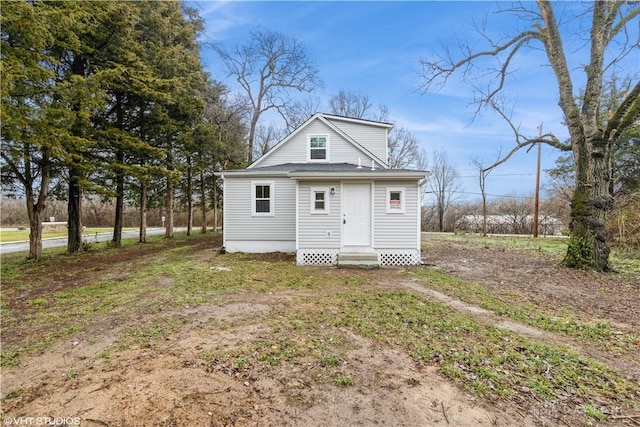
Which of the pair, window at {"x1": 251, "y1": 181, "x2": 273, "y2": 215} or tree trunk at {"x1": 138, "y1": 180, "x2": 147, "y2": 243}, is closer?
window at {"x1": 251, "y1": 181, "x2": 273, "y2": 215}

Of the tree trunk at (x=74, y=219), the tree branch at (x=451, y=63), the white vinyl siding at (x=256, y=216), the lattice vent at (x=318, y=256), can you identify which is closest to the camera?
the lattice vent at (x=318, y=256)

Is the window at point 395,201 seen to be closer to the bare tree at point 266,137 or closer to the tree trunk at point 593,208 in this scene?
the tree trunk at point 593,208

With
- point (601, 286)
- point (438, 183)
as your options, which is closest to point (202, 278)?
point (601, 286)

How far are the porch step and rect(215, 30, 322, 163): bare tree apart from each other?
1529 centimetres

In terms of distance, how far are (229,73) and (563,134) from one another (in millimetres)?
24317

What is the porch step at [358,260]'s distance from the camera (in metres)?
8.50

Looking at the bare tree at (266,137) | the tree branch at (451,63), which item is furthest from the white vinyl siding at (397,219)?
the bare tree at (266,137)

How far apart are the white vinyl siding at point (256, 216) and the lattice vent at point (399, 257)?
375 centimetres

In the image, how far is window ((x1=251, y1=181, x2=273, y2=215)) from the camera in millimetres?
11086

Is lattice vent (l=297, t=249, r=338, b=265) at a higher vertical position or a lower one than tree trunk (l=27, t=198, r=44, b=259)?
lower

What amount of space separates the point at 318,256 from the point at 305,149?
5.40m

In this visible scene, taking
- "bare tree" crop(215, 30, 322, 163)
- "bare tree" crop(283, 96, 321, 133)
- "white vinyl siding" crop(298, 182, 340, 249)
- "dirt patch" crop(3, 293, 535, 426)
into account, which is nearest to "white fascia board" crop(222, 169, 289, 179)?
"white vinyl siding" crop(298, 182, 340, 249)

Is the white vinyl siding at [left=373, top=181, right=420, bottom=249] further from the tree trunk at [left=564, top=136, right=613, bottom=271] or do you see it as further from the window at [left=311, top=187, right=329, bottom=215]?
the tree trunk at [left=564, top=136, right=613, bottom=271]

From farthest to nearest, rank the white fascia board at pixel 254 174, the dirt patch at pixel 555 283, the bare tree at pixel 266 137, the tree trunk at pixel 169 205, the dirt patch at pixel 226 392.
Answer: the bare tree at pixel 266 137 < the tree trunk at pixel 169 205 < the white fascia board at pixel 254 174 < the dirt patch at pixel 555 283 < the dirt patch at pixel 226 392
